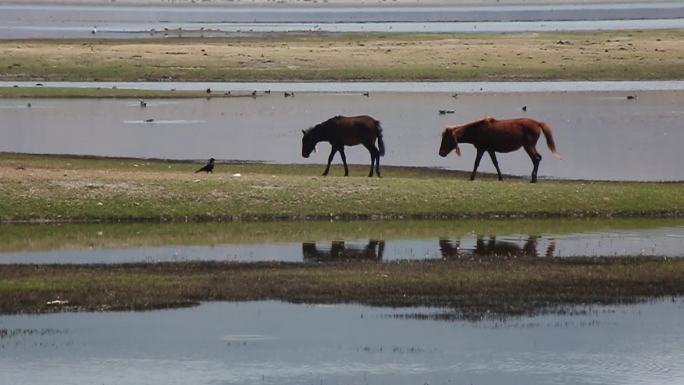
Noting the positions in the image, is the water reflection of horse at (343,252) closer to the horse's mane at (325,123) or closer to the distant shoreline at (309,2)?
the horse's mane at (325,123)

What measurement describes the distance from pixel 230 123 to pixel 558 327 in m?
34.3

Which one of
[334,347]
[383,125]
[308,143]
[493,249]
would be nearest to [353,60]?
[383,125]

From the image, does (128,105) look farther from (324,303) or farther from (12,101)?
(324,303)

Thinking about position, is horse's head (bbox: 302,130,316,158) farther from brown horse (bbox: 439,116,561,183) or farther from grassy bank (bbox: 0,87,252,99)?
grassy bank (bbox: 0,87,252,99)

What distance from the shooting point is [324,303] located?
22.7 metres

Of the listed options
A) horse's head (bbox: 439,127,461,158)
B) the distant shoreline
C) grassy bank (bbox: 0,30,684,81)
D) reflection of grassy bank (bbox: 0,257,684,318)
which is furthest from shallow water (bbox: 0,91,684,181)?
the distant shoreline

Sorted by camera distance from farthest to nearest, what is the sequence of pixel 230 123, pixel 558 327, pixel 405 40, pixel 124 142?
pixel 405 40
pixel 230 123
pixel 124 142
pixel 558 327

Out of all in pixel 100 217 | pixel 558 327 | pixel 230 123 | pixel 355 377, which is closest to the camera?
pixel 355 377

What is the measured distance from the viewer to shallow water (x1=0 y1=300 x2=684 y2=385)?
18.7 metres

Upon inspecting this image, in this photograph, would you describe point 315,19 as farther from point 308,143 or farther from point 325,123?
point 325,123

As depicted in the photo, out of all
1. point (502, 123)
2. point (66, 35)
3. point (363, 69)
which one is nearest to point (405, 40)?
point (363, 69)

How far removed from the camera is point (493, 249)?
2766cm

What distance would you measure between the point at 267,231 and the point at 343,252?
9.95 ft

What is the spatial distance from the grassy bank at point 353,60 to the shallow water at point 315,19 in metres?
18.3
